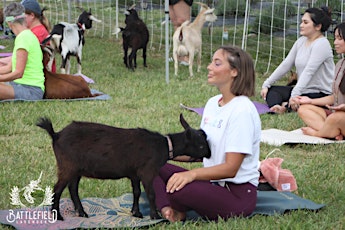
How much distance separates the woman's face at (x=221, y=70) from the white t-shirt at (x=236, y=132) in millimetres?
129

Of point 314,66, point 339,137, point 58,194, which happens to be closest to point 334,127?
point 339,137

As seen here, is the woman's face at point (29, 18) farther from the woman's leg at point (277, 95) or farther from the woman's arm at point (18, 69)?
the woman's leg at point (277, 95)

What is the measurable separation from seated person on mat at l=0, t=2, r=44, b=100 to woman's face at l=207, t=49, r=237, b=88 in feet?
12.1

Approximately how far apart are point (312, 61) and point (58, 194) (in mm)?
3983

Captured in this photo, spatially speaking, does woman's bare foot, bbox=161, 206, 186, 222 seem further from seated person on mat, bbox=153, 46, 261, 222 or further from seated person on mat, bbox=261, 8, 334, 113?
seated person on mat, bbox=261, 8, 334, 113

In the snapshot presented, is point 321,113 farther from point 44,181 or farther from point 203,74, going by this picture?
point 203,74

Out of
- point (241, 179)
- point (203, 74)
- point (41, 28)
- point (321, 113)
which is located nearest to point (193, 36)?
point (203, 74)

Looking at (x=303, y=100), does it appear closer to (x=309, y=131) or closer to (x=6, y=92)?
(x=309, y=131)

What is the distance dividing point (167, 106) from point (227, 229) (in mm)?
4037

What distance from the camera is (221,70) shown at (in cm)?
362

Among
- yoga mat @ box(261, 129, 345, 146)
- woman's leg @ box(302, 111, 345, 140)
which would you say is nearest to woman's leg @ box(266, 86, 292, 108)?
yoga mat @ box(261, 129, 345, 146)

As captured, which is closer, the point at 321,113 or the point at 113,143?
the point at 113,143

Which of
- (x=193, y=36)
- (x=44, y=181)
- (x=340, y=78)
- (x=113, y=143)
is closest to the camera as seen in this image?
(x=113, y=143)

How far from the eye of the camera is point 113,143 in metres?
3.43
